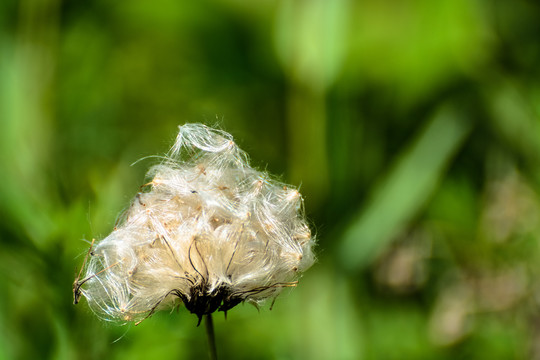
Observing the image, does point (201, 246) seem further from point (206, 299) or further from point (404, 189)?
point (404, 189)

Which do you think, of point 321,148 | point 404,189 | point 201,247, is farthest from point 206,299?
point 404,189

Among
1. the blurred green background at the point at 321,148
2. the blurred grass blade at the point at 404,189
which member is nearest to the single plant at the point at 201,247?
the blurred green background at the point at 321,148

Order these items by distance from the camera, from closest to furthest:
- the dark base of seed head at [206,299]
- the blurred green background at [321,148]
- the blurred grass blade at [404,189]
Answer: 1. the dark base of seed head at [206,299]
2. the blurred green background at [321,148]
3. the blurred grass blade at [404,189]

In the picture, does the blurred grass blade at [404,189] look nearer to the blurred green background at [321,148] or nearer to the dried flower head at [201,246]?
the blurred green background at [321,148]

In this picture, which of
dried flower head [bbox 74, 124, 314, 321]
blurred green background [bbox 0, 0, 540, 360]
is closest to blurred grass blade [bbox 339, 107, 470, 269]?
blurred green background [bbox 0, 0, 540, 360]

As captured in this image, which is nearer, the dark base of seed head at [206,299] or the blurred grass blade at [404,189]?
the dark base of seed head at [206,299]

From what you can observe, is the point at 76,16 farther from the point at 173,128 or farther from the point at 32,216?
the point at 32,216

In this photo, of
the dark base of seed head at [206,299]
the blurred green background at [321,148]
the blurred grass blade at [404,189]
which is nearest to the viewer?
the dark base of seed head at [206,299]
